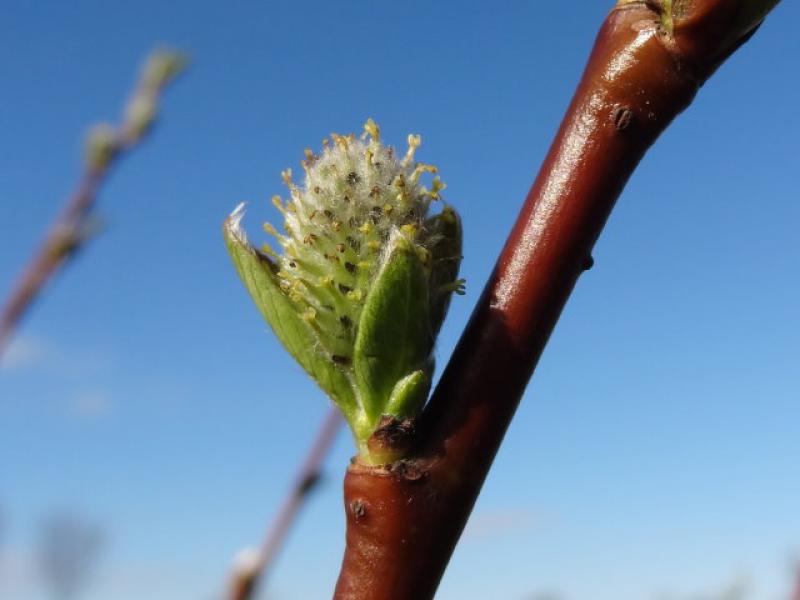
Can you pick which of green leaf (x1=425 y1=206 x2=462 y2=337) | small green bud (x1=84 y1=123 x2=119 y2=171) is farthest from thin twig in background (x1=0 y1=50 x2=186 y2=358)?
green leaf (x1=425 y1=206 x2=462 y2=337)

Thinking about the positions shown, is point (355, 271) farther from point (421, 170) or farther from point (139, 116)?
point (139, 116)

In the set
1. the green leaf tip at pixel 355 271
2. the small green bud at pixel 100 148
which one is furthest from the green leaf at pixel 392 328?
the small green bud at pixel 100 148

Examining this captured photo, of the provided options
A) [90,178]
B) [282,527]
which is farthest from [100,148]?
[282,527]

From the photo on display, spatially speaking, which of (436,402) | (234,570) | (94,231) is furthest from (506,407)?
(94,231)

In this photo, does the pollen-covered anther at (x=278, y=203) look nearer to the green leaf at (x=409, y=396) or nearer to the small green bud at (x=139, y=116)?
the green leaf at (x=409, y=396)

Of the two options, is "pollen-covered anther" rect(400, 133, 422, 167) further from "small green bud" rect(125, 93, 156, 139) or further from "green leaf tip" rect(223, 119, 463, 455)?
"small green bud" rect(125, 93, 156, 139)

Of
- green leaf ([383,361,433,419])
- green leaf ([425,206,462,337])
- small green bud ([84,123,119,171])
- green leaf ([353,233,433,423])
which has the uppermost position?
small green bud ([84,123,119,171])
